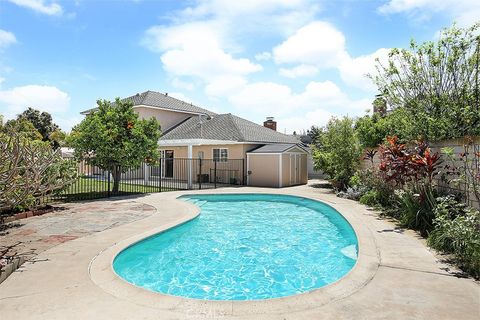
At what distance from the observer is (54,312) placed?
172 inches

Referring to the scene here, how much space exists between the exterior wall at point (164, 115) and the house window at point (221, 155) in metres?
7.13

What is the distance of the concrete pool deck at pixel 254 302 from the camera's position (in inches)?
171

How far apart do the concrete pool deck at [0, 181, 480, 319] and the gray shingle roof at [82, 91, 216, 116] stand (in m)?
22.8

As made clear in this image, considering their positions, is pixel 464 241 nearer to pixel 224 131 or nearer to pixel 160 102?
pixel 224 131

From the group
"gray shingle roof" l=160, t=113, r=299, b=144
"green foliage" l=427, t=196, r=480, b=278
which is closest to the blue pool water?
"green foliage" l=427, t=196, r=480, b=278

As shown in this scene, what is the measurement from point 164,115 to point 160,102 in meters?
1.31

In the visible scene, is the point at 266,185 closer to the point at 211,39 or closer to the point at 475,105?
the point at 211,39

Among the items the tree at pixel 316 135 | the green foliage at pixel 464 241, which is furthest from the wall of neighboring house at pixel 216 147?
the green foliage at pixel 464 241

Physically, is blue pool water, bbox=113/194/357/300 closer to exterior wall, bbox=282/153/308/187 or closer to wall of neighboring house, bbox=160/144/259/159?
exterior wall, bbox=282/153/308/187

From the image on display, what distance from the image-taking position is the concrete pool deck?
171 inches

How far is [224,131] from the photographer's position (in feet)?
87.1

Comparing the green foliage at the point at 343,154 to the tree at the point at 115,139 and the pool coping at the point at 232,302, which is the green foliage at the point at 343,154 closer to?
Result: the tree at the point at 115,139

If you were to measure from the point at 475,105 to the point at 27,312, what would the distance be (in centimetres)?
1344

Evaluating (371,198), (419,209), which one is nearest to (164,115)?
(371,198)
